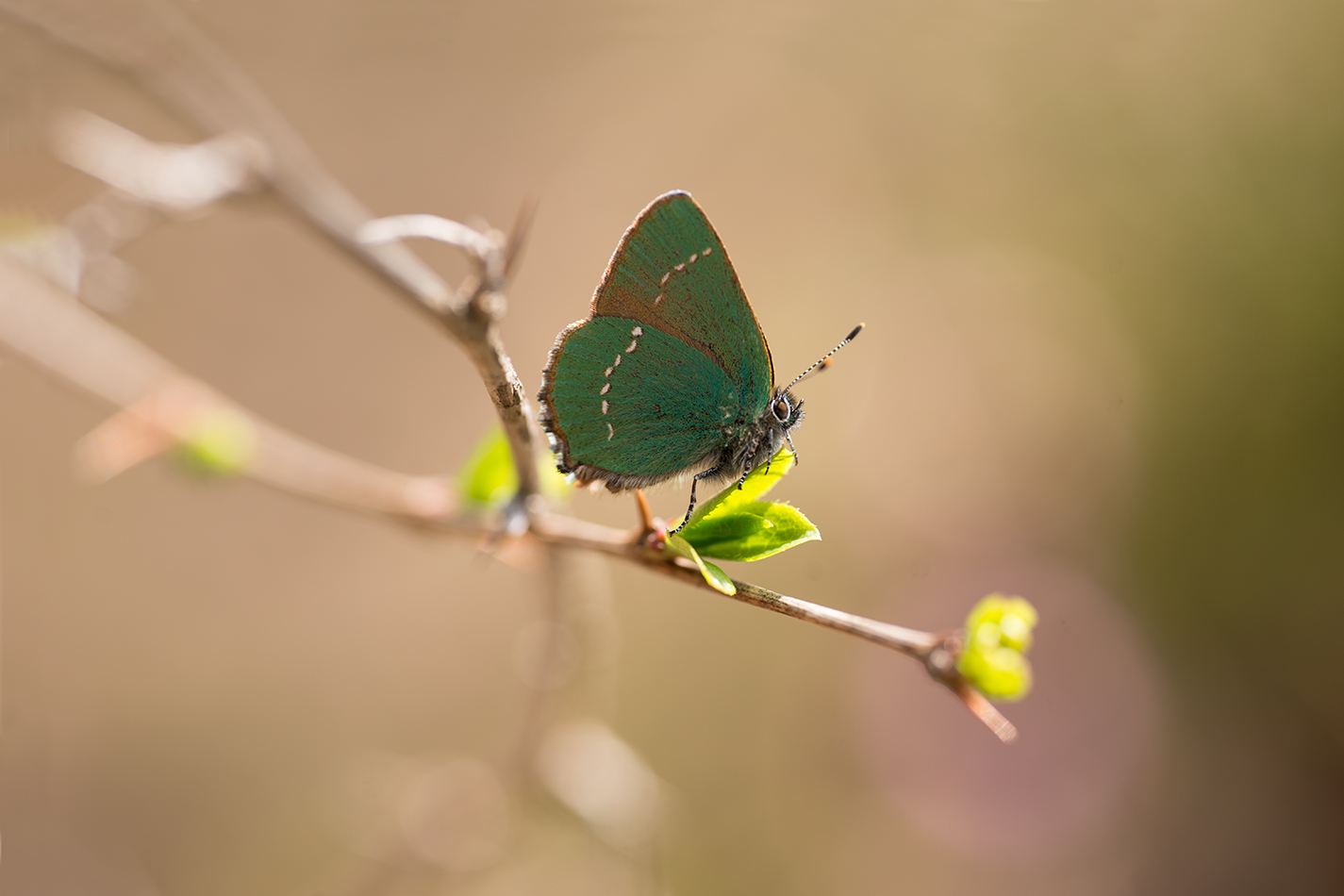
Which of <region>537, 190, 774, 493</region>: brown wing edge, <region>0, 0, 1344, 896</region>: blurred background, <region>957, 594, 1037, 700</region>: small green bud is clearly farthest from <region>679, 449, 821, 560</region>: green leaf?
<region>0, 0, 1344, 896</region>: blurred background

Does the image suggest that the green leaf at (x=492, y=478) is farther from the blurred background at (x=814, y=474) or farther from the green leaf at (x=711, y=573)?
the blurred background at (x=814, y=474)

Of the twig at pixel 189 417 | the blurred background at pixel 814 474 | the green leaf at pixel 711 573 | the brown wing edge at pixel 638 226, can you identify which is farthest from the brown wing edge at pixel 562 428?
the blurred background at pixel 814 474

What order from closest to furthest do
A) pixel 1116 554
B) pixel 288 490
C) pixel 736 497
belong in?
pixel 736 497 < pixel 288 490 < pixel 1116 554

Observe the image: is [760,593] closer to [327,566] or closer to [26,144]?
[26,144]

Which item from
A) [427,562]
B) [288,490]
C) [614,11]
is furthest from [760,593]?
[614,11]

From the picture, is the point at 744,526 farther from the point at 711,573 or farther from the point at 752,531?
the point at 711,573

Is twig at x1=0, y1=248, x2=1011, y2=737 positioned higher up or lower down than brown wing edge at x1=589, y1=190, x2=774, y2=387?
lower down

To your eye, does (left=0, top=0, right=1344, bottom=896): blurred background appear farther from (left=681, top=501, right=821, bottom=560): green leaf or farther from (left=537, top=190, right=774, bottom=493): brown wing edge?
(left=681, top=501, right=821, bottom=560): green leaf

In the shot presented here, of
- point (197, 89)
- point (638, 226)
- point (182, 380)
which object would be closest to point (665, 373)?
point (638, 226)
